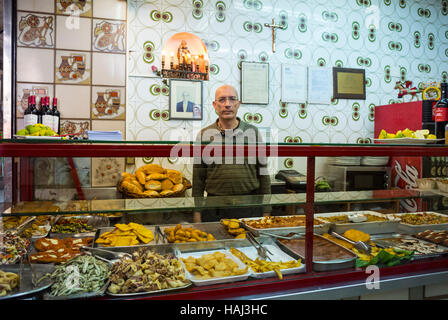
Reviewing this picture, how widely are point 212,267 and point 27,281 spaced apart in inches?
29.1

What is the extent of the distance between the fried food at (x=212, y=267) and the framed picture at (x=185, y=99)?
2846 mm

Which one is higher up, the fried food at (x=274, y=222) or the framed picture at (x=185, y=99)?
the framed picture at (x=185, y=99)

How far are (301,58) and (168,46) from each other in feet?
6.05

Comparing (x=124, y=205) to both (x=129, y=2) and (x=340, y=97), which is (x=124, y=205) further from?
(x=340, y=97)

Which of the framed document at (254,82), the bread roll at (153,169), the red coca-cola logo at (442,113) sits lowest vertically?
the bread roll at (153,169)

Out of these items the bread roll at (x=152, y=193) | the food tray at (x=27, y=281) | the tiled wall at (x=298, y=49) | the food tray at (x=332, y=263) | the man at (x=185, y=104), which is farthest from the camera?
the man at (x=185, y=104)

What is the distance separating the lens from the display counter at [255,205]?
1.28 m

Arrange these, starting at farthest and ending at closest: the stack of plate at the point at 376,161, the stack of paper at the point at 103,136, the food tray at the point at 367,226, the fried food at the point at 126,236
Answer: the stack of plate at the point at 376,161
the food tray at the point at 367,226
the fried food at the point at 126,236
the stack of paper at the point at 103,136

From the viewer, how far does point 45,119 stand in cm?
344

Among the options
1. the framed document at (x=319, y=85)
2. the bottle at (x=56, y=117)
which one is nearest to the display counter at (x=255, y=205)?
the bottle at (x=56, y=117)

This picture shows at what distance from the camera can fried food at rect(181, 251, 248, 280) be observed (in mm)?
1448

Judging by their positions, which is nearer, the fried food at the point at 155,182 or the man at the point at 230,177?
the man at the point at 230,177

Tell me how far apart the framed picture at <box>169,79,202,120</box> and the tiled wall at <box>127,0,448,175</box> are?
101 mm

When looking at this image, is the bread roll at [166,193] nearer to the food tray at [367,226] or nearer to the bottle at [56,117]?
the food tray at [367,226]
